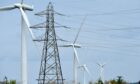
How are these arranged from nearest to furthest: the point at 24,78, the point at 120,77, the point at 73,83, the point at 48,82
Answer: the point at 24,78 < the point at 48,82 < the point at 73,83 < the point at 120,77

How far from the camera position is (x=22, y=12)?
298 ft

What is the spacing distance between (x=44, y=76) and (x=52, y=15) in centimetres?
1338

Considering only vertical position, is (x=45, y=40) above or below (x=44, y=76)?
above

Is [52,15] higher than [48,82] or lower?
higher

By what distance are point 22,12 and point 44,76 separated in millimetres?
13898

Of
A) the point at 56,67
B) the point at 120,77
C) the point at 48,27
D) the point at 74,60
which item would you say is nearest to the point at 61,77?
the point at 56,67

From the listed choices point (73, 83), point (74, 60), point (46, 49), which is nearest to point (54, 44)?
point (46, 49)

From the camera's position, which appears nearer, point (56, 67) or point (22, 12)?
point (22, 12)

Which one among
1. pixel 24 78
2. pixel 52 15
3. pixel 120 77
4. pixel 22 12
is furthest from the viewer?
pixel 120 77

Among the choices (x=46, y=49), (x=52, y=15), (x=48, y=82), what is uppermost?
(x=52, y=15)

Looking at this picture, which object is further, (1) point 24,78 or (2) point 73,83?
(2) point 73,83

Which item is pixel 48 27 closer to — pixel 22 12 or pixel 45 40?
pixel 45 40

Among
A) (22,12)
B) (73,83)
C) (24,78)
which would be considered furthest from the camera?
(73,83)

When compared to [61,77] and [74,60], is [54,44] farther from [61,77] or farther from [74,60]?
[74,60]
